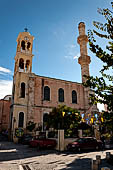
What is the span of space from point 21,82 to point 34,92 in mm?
2689

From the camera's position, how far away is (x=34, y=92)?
24.9m

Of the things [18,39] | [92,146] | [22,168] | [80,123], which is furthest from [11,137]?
[18,39]

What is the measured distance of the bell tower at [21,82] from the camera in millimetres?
22469

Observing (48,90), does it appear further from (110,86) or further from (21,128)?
(110,86)

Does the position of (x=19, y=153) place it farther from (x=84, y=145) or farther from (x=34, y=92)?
(x=34, y=92)

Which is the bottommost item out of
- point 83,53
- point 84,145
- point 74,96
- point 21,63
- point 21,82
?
point 84,145

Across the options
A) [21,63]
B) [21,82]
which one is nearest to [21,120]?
[21,82]

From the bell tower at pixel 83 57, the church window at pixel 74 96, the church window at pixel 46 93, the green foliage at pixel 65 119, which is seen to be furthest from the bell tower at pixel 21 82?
the bell tower at pixel 83 57

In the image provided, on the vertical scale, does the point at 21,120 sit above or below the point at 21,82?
below

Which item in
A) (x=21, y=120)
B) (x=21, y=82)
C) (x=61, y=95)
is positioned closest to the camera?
(x=21, y=120)

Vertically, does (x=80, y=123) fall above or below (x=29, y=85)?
below

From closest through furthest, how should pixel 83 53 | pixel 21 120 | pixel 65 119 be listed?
pixel 65 119 < pixel 21 120 < pixel 83 53

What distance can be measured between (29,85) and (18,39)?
36.1ft

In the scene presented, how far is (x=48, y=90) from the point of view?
2634 centimetres
